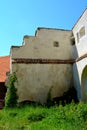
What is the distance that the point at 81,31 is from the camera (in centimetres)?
1858

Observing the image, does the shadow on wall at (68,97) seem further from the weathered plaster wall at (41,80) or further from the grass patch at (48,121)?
the grass patch at (48,121)

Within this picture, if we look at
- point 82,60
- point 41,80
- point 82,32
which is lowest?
point 41,80

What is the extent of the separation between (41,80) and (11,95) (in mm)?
2396

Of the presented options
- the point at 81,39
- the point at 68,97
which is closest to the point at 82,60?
the point at 81,39

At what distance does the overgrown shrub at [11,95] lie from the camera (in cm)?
1643

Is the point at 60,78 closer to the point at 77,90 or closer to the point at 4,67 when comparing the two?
the point at 77,90

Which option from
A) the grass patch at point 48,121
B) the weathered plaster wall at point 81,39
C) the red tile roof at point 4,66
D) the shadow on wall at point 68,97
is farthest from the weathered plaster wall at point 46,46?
the grass patch at point 48,121

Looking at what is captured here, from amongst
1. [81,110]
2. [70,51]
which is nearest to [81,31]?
[70,51]

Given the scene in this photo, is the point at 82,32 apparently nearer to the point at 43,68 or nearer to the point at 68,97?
the point at 43,68

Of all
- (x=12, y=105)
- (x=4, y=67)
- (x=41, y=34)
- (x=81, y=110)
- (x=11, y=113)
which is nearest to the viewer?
(x=81, y=110)

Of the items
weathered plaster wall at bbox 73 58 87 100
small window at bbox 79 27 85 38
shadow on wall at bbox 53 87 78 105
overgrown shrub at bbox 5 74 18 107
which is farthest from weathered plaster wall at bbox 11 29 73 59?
shadow on wall at bbox 53 87 78 105

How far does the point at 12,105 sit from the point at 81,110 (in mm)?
6430

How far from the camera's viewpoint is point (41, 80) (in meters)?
17.9

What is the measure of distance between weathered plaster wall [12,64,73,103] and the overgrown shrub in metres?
0.61
